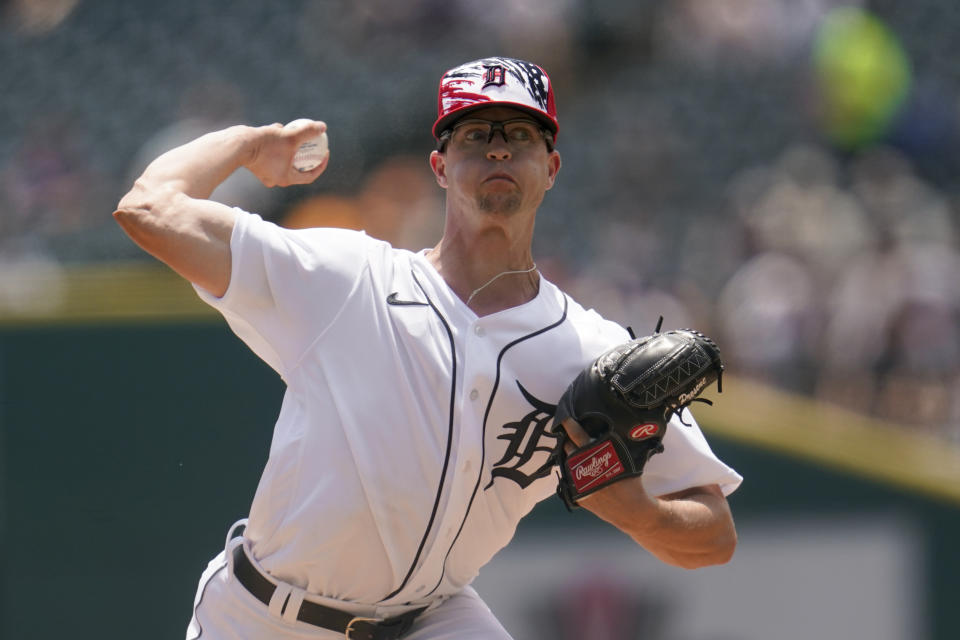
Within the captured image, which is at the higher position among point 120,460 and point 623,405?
point 623,405

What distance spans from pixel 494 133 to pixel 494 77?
0.13 metres

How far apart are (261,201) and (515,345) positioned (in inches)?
214

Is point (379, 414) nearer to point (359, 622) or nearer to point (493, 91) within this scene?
point (359, 622)

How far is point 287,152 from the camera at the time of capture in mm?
3297

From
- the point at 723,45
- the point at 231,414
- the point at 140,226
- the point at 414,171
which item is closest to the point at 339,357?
the point at 140,226

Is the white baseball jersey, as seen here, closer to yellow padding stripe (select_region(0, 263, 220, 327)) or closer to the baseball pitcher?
the baseball pitcher

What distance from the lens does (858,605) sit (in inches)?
241

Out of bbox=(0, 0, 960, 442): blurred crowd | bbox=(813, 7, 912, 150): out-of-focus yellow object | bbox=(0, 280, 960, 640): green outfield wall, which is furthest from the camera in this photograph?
bbox=(813, 7, 912, 150): out-of-focus yellow object

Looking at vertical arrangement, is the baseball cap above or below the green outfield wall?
above

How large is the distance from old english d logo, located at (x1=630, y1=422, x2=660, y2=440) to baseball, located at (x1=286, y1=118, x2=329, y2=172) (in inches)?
42.1

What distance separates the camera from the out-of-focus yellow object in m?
9.23

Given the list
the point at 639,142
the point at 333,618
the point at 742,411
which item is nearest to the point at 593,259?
the point at 639,142

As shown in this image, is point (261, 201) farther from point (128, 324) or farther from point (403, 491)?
point (403, 491)

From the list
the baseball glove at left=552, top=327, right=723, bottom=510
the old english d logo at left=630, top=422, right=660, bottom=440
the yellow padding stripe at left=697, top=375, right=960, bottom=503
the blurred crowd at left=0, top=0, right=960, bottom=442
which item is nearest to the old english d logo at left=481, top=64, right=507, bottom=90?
the baseball glove at left=552, top=327, right=723, bottom=510
